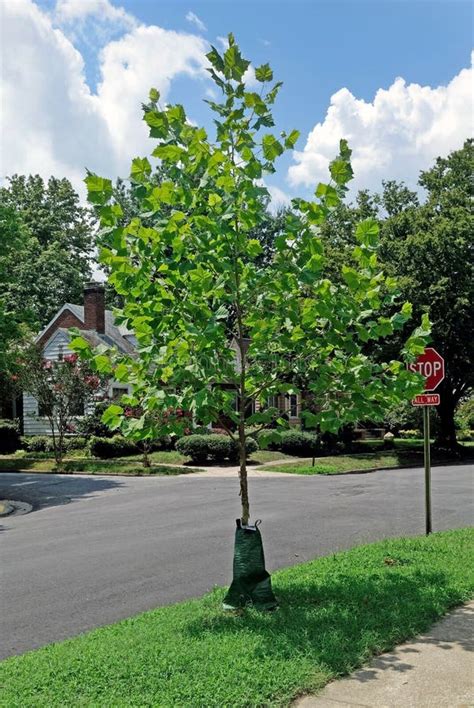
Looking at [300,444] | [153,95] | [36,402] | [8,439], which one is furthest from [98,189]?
[36,402]

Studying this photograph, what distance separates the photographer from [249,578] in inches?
243

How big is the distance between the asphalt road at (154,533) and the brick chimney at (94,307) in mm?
16149

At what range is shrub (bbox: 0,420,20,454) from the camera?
35.1 meters

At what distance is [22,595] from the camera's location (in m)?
7.91

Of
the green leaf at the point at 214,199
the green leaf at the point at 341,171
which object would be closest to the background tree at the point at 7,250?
the green leaf at the point at 214,199

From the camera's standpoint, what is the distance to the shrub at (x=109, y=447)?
30125 mm

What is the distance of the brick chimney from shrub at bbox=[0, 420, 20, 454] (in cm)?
670

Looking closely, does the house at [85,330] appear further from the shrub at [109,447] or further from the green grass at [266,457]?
the green grass at [266,457]

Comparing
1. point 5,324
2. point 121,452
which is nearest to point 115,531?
point 5,324

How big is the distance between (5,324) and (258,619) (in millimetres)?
16703

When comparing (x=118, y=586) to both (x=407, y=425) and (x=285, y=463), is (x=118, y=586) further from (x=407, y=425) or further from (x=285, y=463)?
(x=407, y=425)

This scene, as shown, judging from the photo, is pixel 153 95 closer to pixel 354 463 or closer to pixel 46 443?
pixel 354 463

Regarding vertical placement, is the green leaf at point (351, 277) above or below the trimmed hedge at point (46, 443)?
above

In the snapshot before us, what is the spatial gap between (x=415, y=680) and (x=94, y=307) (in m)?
33.8
